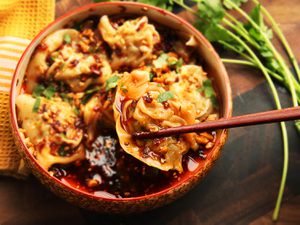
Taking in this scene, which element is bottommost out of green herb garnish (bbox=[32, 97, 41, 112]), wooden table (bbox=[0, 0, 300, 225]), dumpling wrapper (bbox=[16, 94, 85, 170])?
wooden table (bbox=[0, 0, 300, 225])

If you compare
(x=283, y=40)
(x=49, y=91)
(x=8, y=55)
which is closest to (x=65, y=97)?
(x=49, y=91)

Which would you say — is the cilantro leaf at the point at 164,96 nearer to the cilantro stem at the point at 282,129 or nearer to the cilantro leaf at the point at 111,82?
the cilantro leaf at the point at 111,82

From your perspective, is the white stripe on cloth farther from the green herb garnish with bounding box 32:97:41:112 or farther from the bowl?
the green herb garnish with bounding box 32:97:41:112

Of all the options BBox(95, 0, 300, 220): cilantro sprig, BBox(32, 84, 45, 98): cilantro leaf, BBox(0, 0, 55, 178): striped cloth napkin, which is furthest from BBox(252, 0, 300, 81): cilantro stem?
BBox(32, 84, 45, 98): cilantro leaf

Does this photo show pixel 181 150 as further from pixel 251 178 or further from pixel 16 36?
pixel 16 36

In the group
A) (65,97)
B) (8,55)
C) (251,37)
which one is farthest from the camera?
(251,37)

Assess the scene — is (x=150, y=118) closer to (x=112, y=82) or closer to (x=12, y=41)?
(x=112, y=82)
